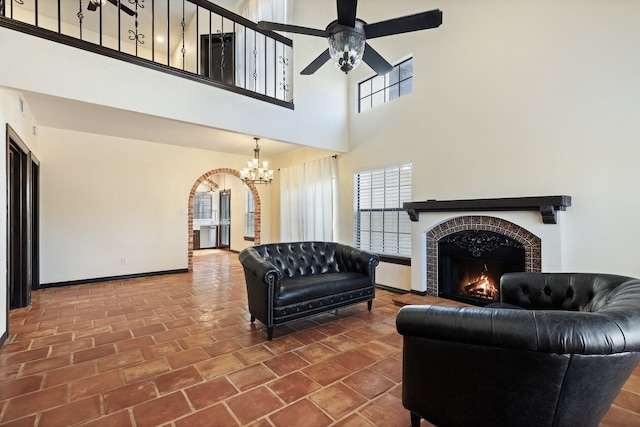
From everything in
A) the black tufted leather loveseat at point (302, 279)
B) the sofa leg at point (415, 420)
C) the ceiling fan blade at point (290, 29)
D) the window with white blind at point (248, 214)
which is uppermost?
the ceiling fan blade at point (290, 29)

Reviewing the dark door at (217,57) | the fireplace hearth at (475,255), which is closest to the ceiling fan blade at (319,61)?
the fireplace hearth at (475,255)

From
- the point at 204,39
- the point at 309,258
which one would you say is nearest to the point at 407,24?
the point at 309,258

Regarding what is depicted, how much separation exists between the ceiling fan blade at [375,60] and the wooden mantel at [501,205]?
6.45 ft

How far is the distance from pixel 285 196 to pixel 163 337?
4.32m

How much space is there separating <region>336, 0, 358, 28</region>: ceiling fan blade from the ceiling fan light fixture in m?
0.05

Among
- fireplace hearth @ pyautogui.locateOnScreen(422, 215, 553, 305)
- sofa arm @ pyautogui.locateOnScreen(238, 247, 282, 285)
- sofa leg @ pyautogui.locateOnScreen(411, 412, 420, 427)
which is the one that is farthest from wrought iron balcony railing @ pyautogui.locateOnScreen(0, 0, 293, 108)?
sofa leg @ pyautogui.locateOnScreen(411, 412, 420, 427)

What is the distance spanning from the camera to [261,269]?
302 centimetres

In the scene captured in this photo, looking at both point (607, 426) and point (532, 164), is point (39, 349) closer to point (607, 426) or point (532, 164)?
point (607, 426)

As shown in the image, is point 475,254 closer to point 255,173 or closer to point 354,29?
point 354,29

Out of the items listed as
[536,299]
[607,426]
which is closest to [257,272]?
[536,299]

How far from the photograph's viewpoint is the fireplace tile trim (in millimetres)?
3309

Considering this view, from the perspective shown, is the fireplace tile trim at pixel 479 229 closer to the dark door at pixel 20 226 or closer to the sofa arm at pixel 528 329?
the sofa arm at pixel 528 329

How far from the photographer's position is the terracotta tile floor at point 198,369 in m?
1.85

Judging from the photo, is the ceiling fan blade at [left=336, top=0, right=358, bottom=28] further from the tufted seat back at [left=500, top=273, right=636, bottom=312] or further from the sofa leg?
the sofa leg
